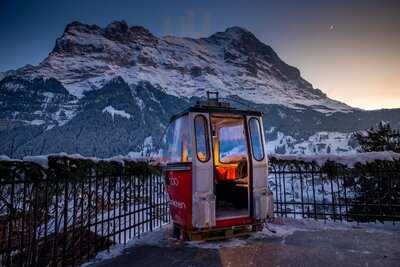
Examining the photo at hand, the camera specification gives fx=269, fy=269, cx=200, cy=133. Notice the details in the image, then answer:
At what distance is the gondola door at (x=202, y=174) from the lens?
5.58 metres

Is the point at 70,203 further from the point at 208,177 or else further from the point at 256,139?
the point at 256,139

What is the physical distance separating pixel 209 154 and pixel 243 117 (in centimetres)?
139

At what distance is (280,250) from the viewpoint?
5.18 m

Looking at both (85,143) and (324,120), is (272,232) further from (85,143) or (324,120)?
(324,120)

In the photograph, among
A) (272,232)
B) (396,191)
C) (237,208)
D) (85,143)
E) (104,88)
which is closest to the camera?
(272,232)

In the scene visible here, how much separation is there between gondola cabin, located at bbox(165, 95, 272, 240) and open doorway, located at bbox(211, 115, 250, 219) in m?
0.03

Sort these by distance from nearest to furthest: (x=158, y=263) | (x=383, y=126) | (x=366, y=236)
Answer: (x=158, y=263)
(x=366, y=236)
(x=383, y=126)

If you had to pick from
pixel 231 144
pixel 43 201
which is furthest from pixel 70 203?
pixel 231 144

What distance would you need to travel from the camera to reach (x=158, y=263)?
479 centimetres

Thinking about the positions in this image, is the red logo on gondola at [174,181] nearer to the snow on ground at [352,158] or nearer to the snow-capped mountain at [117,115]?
the snow on ground at [352,158]

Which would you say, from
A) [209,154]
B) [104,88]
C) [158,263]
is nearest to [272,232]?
[209,154]

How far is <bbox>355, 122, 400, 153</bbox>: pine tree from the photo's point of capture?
12.4 m

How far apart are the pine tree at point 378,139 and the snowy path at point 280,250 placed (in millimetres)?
7092

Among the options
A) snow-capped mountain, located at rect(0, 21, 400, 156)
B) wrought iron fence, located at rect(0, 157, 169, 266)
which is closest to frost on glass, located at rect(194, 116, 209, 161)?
wrought iron fence, located at rect(0, 157, 169, 266)
